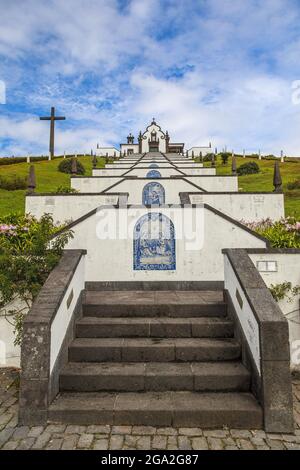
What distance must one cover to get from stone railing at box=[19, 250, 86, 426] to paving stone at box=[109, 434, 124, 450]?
929 millimetres

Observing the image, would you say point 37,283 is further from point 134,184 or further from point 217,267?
point 134,184

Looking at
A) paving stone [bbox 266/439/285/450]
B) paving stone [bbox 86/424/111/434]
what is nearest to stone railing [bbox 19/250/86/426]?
paving stone [bbox 86/424/111/434]

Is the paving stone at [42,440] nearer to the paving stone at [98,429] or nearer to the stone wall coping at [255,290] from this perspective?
the paving stone at [98,429]

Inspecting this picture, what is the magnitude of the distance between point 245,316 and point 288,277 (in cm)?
175

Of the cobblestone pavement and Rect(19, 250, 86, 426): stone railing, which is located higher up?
Rect(19, 250, 86, 426): stone railing

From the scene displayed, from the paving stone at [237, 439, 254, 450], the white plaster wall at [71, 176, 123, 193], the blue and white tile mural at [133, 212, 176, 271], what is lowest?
the paving stone at [237, 439, 254, 450]

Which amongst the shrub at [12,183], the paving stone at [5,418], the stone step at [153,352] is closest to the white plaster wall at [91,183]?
the shrub at [12,183]

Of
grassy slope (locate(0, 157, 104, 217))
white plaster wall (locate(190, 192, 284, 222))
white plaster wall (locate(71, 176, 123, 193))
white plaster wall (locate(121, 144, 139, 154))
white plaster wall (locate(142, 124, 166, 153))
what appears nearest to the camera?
white plaster wall (locate(190, 192, 284, 222))

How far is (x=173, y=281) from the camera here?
23.2 feet

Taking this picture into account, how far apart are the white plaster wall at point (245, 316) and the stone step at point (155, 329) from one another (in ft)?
1.30

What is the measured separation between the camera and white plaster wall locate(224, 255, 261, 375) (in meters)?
3.79

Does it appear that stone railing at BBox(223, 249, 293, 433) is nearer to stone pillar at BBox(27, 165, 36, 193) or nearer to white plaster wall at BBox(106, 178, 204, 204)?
stone pillar at BBox(27, 165, 36, 193)

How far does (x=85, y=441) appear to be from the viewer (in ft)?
10.2
